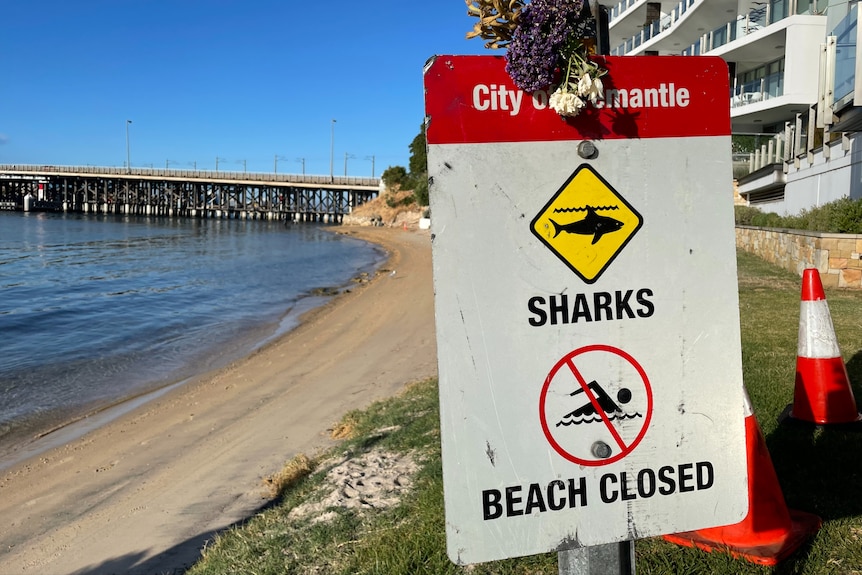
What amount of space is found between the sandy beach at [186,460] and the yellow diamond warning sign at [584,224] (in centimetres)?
398

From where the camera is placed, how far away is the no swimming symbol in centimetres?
156

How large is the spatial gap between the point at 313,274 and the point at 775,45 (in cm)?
2187

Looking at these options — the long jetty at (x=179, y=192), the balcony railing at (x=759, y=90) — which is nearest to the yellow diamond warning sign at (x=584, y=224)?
the balcony railing at (x=759, y=90)

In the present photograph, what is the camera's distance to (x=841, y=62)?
13289 mm

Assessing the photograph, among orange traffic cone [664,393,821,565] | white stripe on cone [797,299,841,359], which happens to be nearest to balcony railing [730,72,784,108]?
white stripe on cone [797,299,841,359]

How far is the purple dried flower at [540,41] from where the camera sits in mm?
1489

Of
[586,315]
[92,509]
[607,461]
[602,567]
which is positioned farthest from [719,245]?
[92,509]

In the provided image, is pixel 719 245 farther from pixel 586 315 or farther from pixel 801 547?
pixel 801 547

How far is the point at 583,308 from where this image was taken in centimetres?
156

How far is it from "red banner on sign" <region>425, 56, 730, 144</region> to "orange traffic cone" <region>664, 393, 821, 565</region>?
1669 millimetres

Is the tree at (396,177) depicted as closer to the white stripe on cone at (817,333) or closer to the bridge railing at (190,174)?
the bridge railing at (190,174)

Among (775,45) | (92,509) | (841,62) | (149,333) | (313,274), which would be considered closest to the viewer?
(92,509)

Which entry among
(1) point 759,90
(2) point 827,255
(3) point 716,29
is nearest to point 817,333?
(2) point 827,255

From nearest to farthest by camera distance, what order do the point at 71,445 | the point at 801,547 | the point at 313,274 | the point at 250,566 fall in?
the point at 801,547 → the point at 250,566 → the point at 71,445 → the point at 313,274
